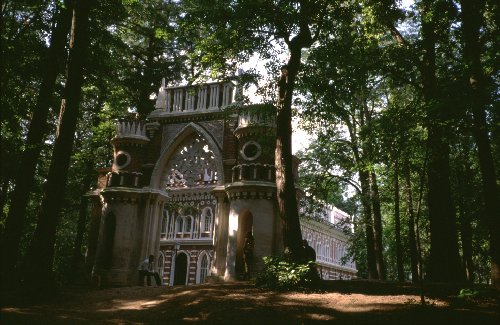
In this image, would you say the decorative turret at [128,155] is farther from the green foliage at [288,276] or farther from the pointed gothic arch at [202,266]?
the pointed gothic arch at [202,266]

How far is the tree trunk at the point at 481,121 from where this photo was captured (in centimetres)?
855

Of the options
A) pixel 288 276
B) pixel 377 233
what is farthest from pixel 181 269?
pixel 288 276

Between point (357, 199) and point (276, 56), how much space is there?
9784 millimetres

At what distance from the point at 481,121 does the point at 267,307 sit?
19.6 feet

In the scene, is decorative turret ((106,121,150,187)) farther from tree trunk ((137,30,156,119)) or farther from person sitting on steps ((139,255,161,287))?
person sitting on steps ((139,255,161,287))

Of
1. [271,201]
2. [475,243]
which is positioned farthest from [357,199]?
[475,243]

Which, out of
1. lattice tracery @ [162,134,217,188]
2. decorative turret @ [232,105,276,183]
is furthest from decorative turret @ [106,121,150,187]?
decorative turret @ [232,105,276,183]

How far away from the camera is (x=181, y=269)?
1426 inches

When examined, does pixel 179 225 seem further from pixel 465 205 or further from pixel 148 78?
pixel 465 205

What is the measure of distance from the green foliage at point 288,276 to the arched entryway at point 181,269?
25.9 meters

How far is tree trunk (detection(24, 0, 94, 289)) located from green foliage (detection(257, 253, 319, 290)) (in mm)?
5752

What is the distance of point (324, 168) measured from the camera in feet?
68.9

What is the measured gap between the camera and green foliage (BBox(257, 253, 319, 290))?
10.6 m

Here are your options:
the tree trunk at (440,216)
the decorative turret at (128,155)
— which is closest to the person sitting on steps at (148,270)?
the decorative turret at (128,155)
